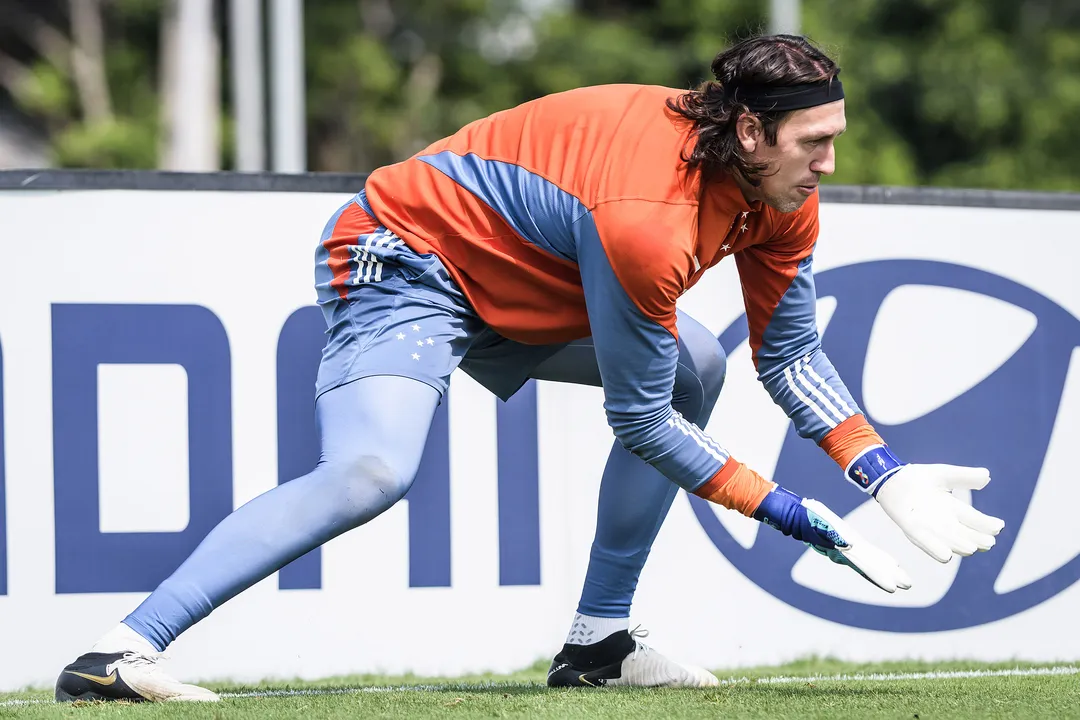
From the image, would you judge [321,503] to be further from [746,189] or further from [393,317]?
[746,189]

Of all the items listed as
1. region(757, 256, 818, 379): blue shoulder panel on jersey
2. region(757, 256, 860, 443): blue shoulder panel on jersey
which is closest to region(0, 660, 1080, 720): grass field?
region(757, 256, 860, 443): blue shoulder panel on jersey

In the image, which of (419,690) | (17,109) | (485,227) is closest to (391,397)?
(485,227)

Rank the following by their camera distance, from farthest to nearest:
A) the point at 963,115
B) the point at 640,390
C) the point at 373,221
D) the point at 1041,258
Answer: the point at 963,115
the point at 1041,258
the point at 373,221
the point at 640,390

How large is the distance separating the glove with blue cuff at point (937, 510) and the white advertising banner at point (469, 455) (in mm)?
1387

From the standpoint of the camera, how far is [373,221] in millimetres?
3145

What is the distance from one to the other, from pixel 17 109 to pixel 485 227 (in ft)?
65.2

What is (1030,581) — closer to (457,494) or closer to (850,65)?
(457,494)

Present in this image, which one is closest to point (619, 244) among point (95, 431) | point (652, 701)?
point (652, 701)

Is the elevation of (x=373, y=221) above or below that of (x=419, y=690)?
above

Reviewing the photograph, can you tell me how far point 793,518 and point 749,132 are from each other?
80cm

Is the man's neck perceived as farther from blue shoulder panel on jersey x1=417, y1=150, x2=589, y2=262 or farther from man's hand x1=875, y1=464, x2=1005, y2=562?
man's hand x1=875, y1=464, x2=1005, y2=562

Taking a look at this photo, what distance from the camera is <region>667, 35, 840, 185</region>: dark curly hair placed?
279 cm

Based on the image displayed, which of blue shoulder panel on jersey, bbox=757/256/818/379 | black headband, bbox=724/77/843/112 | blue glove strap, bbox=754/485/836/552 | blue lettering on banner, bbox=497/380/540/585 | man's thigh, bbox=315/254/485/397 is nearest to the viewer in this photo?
black headband, bbox=724/77/843/112

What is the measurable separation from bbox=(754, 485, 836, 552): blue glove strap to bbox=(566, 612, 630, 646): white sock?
0.67m
